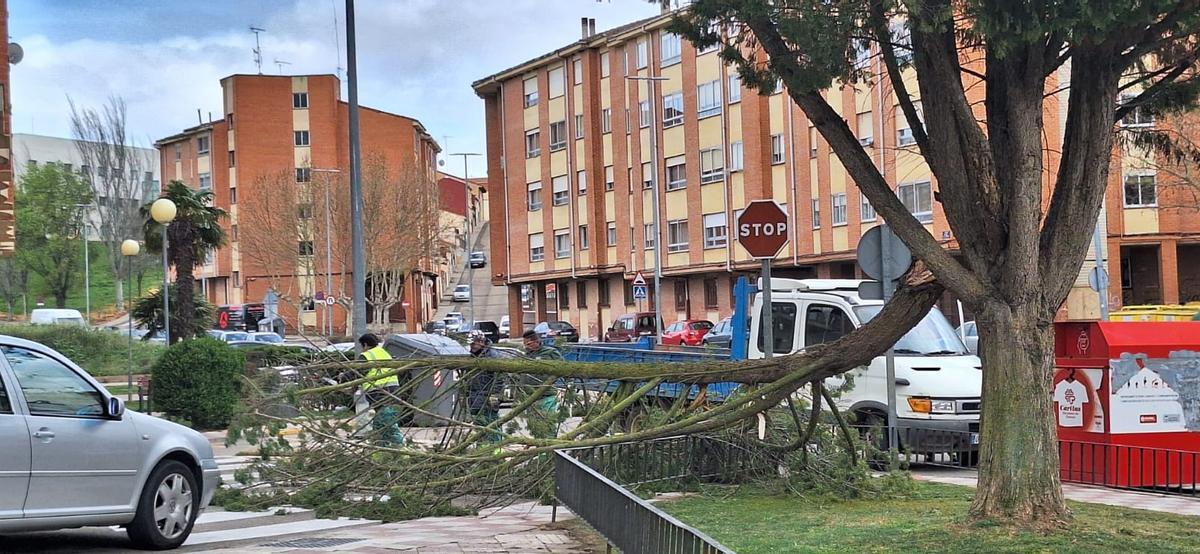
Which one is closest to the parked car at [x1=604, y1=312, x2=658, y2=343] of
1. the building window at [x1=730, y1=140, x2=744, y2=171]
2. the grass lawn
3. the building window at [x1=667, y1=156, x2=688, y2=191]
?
the building window at [x1=667, y1=156, x2=688, y2=191]

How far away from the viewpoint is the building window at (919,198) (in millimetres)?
46166

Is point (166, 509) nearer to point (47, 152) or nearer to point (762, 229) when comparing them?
point (762, 229)

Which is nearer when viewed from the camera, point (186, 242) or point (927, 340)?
point (927, 340)

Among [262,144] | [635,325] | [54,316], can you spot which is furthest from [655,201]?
[262,144]

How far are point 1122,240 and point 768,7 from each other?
129 ft

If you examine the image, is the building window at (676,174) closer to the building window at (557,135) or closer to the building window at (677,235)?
the building window at (677,235)

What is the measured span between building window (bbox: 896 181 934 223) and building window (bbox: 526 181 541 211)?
2569 cm

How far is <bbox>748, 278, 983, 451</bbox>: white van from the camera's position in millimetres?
14875

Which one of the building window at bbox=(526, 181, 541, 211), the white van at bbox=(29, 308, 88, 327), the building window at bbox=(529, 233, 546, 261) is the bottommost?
the white van at bbox=(29, 308, 88, 327)

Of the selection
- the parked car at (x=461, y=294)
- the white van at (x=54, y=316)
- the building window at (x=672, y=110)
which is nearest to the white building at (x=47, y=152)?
the parked car at (x=461, y=294)

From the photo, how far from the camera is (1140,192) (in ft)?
148

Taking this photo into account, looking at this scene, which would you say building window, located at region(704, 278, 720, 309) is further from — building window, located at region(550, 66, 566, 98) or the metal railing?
the metal railing

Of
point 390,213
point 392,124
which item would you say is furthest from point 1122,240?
point 392,124

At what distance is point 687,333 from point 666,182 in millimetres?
11109
